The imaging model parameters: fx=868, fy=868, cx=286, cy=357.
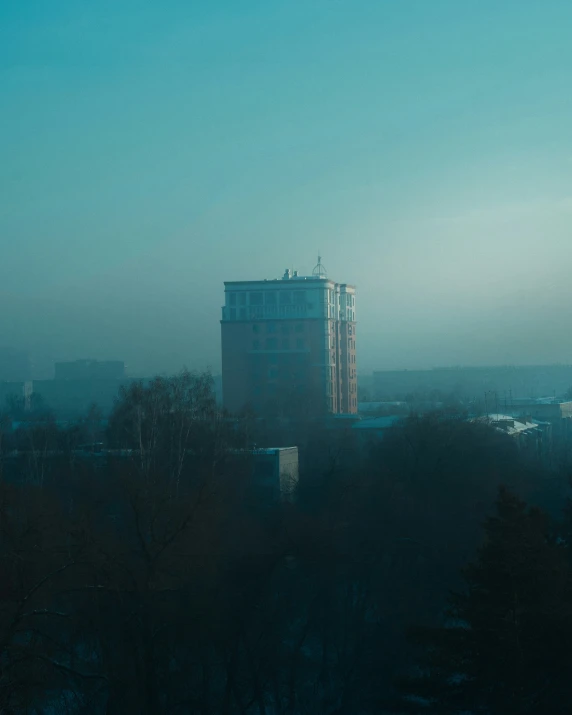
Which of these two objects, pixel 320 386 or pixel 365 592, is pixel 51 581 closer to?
pixel 365 592

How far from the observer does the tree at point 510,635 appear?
747 cm

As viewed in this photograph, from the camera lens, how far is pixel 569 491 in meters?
19.5

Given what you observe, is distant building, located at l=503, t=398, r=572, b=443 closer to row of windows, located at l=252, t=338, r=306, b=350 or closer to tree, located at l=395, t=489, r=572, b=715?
row of windows, located at l=252, t=338, r=306, b=350

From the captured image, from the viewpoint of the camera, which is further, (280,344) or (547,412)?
(547,412)

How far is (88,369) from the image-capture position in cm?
9712

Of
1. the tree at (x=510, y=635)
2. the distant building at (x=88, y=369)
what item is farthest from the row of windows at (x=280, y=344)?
the distant building at (x=88, y=369)

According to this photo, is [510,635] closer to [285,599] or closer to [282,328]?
[285,599]

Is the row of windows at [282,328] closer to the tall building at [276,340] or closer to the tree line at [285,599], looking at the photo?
the tall building at [276,340]

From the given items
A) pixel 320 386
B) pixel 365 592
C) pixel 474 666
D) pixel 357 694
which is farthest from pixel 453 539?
pixel 320 386

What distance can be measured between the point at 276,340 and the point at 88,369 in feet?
192

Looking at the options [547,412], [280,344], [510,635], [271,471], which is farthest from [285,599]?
[547,412]

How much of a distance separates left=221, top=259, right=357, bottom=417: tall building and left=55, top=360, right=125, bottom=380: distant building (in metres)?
50.4

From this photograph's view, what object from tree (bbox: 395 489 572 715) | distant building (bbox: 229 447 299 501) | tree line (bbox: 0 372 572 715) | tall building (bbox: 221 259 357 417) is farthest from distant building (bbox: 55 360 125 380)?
tree (bbox: 395 489 572 715)

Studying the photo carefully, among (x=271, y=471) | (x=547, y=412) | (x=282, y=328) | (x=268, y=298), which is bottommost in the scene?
(x=271, y=471)
